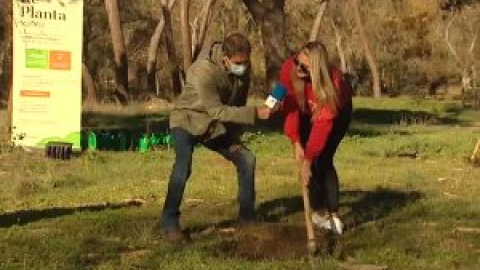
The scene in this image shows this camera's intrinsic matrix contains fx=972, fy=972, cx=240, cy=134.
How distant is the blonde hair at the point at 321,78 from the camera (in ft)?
27.0

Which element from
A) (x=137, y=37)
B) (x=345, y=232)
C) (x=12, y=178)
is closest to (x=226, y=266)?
(x=345, y=232)

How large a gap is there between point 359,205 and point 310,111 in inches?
92.6

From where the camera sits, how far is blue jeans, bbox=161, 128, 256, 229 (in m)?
8.30

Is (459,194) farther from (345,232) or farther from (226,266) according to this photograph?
(226,266)

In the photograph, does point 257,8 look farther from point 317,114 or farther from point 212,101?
point 212,101

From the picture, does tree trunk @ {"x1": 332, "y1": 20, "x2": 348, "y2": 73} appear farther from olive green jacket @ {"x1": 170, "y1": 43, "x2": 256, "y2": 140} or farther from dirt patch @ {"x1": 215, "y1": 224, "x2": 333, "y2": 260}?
olive green jacket @ {"x1": 170, "y1": 43, "x2": 256, "y2": 140}

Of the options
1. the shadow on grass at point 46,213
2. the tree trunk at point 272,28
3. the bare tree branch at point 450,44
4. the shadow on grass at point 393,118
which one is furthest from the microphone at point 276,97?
the bare tree branch at point 450,44

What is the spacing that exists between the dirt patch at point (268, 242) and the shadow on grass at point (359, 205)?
959 millimetres

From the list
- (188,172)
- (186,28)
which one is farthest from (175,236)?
(186,28)

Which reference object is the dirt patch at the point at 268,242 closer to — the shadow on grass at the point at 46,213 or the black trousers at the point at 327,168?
the black trousers at the point at 327,168

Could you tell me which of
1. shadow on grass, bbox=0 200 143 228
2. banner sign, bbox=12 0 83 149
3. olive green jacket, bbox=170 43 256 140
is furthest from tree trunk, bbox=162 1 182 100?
olive green jacket, bbox=170 43 256 140

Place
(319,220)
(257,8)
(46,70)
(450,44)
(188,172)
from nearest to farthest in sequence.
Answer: (188,172)
(319,220)
(46,70)
(257,8)
(450,44)

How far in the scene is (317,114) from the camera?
27.8 ft

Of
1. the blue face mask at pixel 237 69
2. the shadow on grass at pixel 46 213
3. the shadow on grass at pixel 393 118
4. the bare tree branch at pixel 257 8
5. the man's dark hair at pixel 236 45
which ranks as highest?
the bare tree branch at pixel 257 8
